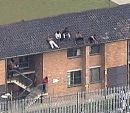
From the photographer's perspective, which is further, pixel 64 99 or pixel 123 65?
pixel 123 65

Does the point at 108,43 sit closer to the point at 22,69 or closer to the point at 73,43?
the point at 73,43

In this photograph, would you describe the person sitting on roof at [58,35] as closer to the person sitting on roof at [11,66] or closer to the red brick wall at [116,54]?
the person sitting on roof at [11,66]

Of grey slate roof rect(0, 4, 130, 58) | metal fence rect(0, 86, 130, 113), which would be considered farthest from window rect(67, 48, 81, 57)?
metal fence rect(0, 86, 130, 113)

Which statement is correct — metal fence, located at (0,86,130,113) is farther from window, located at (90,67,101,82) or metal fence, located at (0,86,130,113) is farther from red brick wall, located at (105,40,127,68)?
red brick wall, located at (105,40,127,68)

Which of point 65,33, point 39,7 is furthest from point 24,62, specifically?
point 39,7

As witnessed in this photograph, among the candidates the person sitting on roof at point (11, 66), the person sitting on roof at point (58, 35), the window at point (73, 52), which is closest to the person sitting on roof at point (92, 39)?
the window at point (73, 52)

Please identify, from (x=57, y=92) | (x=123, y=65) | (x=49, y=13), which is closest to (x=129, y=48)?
(x=123, y=65)

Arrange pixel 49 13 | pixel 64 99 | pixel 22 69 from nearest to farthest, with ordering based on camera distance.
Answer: pixel 64 99, pixel 22 69, pixel 49 13
